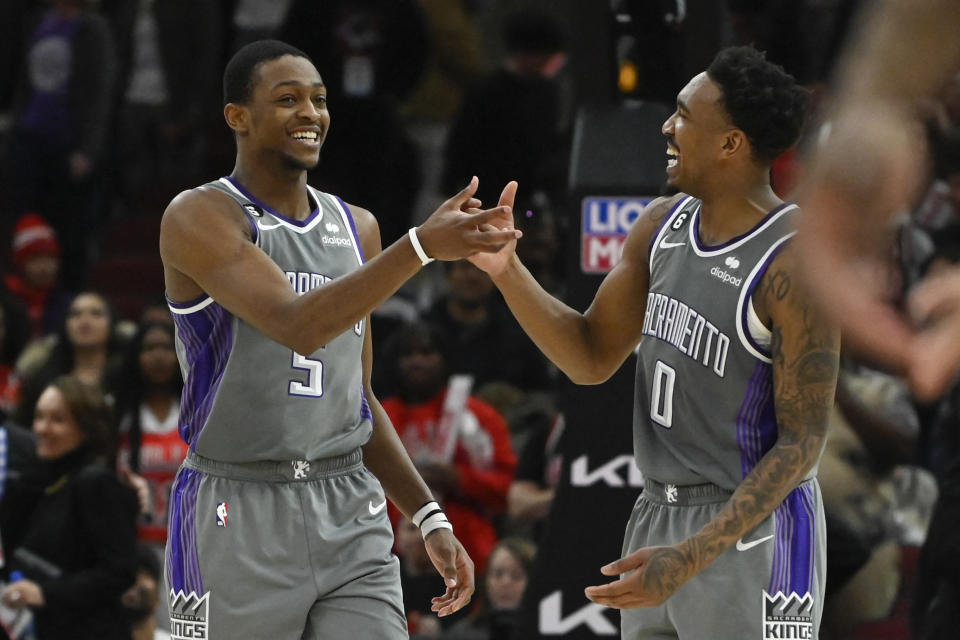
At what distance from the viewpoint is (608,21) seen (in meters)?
6.59

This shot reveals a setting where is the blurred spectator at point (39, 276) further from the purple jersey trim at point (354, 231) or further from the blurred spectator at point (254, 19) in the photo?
the purple jersey trim at point (354, 231)

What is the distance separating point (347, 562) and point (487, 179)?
6.25 metres

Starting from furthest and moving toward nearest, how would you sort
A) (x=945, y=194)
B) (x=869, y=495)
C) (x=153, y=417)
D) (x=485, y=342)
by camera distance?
(x=485, y=342) < (x=945, y=194) < (x=153, y=417) < (x=869, y=495)

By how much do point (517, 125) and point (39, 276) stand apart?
3.06m

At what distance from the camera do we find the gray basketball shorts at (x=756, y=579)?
14.0 ft

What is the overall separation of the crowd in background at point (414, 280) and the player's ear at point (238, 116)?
1.46 m

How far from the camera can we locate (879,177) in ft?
6.19

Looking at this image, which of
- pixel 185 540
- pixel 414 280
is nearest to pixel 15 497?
pixel 185 540

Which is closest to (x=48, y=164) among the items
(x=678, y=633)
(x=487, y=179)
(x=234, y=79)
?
(x=487, y=179)

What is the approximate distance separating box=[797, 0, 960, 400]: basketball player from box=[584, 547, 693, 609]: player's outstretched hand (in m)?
2.14

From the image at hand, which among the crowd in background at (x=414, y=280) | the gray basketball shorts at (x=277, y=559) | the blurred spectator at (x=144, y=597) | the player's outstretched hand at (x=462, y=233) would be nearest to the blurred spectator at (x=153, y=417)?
the crowd in background at (x=414, y=280)

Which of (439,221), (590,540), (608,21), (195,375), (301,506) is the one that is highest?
(608,21)

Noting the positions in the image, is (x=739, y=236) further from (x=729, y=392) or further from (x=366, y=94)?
(x=366, y=94)

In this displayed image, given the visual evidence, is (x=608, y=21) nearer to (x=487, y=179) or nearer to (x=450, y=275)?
(x=450, y=275)
